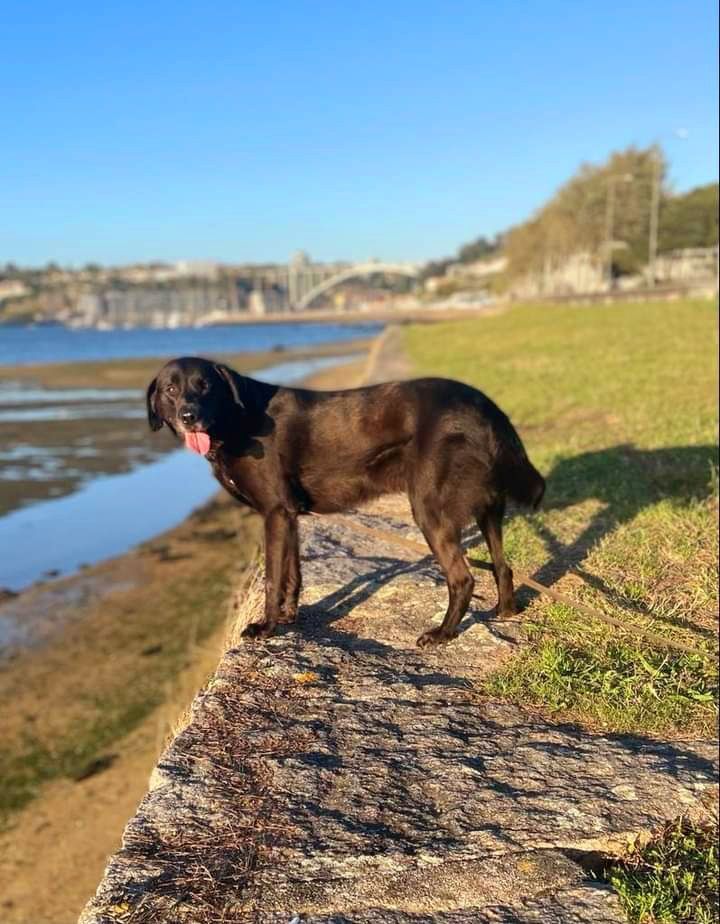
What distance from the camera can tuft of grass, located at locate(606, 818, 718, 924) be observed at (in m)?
2.00

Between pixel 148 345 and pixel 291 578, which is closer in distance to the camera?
pixel 291 578

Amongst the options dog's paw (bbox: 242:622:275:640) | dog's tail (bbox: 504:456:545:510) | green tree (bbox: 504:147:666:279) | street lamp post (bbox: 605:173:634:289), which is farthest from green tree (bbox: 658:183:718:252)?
street lamp post (bbox: 605:173:634:289)

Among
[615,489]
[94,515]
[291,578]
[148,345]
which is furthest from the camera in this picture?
[148,345]

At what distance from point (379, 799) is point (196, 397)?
2007mm

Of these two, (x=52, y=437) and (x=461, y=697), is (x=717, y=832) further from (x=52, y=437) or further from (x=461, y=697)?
(x=52, y=437)

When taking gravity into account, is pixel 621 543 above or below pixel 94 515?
above

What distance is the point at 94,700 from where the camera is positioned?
649 cm

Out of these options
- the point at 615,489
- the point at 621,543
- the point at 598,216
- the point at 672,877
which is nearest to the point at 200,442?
the point at 672,877

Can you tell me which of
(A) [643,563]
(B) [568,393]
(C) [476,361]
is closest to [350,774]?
(A) [643,563]

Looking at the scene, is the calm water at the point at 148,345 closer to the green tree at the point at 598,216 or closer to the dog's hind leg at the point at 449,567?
the green tree at the point at 598,216

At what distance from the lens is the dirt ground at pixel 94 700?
4.61 metres

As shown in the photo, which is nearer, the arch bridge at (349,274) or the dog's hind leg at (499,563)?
the dog's hind leg at (499,563)

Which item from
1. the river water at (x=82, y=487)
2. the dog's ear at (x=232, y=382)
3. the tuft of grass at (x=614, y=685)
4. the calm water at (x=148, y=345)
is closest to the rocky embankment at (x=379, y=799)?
the tuft of grass at (x=614, y=685)

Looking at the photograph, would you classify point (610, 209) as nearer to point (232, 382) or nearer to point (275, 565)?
point (232, 382)
